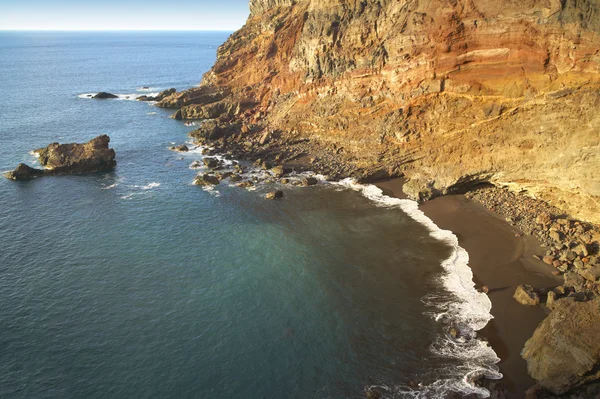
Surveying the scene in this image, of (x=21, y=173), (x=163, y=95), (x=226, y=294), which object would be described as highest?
(x=163, y=95)

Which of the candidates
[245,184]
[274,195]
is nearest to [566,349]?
[274,195]

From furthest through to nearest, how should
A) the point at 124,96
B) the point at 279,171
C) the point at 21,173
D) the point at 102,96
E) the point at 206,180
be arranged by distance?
the point at 124,96, the point at 102,96, the point at 279,171, the point at 21,173, the point at 206,180

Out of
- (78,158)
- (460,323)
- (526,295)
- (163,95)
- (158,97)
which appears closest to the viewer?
(460,323)

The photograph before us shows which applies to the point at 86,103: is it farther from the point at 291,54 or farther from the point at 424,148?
the point at 424,148

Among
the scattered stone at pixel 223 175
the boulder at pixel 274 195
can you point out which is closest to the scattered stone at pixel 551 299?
the boulder at pixel 274 195

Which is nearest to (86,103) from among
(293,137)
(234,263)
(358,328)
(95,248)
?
(293,137)

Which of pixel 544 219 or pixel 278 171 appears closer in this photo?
pixel 544 219

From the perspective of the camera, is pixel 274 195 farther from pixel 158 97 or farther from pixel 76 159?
pixel 158 97
